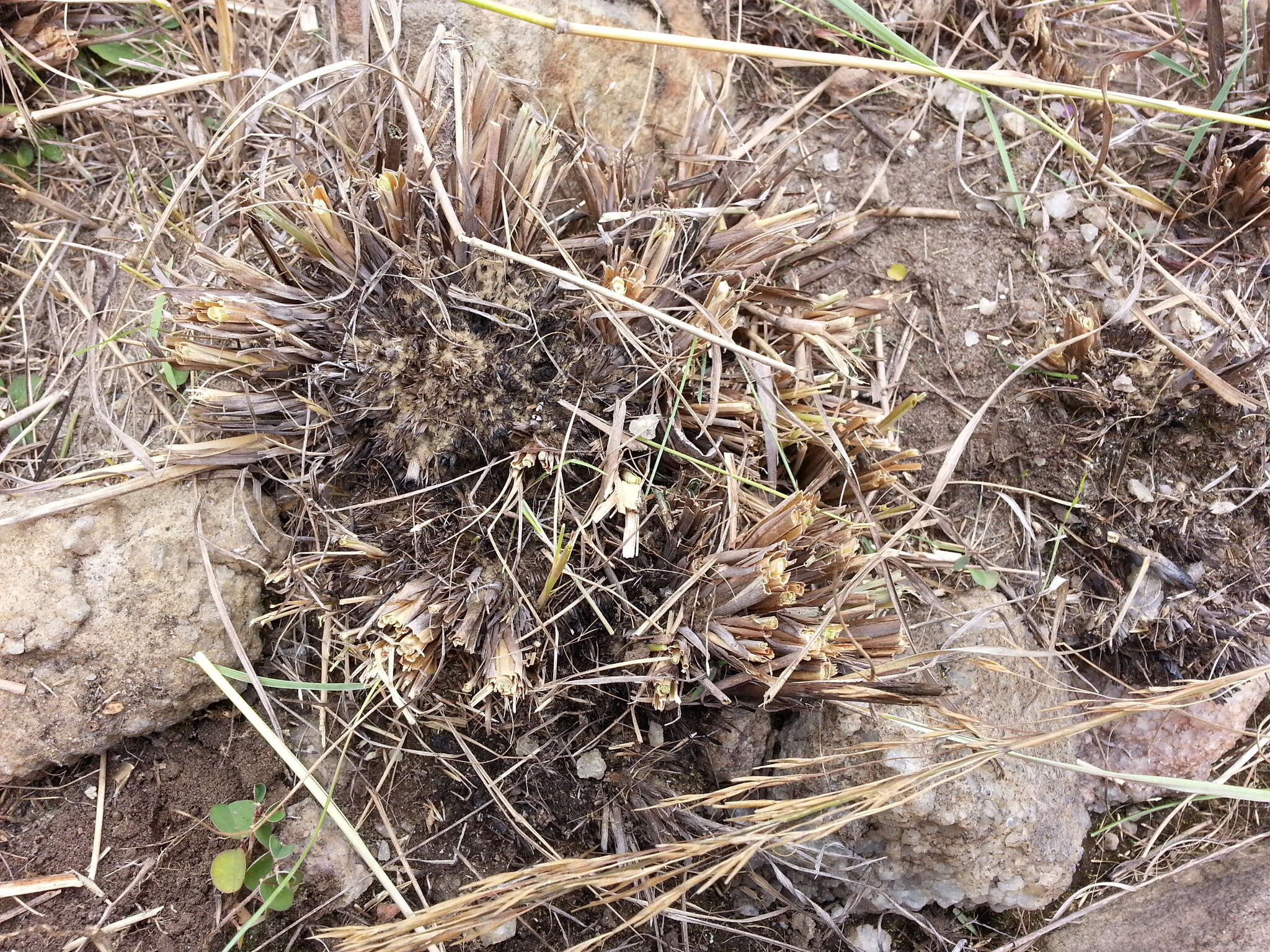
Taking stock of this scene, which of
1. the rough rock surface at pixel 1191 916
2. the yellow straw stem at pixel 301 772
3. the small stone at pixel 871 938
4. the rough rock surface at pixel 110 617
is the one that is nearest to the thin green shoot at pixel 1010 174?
the rough rock surface at pixel 1191 916

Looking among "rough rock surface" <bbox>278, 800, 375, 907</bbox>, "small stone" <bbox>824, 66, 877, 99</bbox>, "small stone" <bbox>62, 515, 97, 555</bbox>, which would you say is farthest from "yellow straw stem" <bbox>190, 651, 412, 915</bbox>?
"small stone" <bbox>824, 66, 877, 99</bbox>

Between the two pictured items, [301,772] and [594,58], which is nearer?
[301,772]

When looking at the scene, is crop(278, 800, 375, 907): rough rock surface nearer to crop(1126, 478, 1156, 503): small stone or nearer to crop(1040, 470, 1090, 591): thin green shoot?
crop(1040, 470, 1090, 591): thin green shoot

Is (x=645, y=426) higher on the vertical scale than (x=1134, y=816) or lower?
higher

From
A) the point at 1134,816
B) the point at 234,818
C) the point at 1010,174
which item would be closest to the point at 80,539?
the point at 234,818

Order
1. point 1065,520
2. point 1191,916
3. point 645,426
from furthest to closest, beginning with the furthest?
point 1065,520, point 1191,916, point 645,426

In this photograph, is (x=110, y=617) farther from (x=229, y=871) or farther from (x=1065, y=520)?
(x=1065, y=520)
